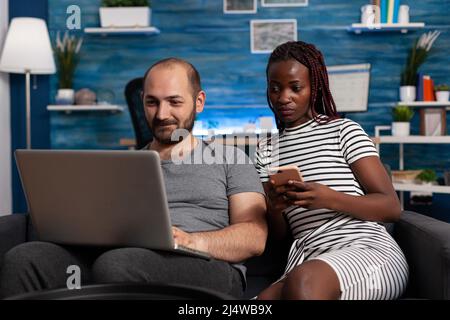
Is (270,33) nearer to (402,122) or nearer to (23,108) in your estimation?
(402,122)

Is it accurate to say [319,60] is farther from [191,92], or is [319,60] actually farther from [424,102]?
[424,102]

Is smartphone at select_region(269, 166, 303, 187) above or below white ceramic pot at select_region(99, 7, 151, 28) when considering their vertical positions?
below

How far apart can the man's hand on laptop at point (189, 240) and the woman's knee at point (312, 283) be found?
27cm

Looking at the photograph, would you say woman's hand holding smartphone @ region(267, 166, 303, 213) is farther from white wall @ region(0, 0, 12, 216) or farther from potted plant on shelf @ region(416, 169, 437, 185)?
white wall @ region(0, 0, 12, 216)

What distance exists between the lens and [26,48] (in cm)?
427

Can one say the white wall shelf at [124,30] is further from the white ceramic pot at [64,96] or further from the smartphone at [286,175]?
the smartphone at [286,175]

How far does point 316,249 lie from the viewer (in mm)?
1599

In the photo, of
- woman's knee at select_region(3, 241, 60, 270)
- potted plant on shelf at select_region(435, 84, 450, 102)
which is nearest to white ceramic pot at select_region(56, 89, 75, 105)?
potted plant on shelf at select_region(435, 84, 450, 102)

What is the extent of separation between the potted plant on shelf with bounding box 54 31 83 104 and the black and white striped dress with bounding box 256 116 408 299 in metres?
3.04

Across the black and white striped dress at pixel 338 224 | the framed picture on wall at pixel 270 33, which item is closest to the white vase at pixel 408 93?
the framed picture on wall at pixel 270 33

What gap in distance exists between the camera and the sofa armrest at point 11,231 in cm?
177

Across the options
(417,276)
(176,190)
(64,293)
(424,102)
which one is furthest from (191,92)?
(424,102)

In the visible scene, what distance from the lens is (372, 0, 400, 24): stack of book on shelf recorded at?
4426 millimetres

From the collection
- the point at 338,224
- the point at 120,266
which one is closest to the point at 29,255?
the point at 120,266
